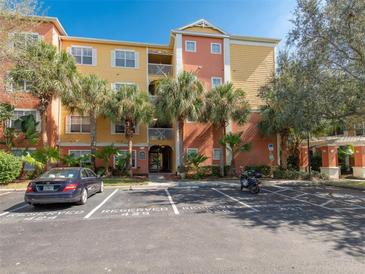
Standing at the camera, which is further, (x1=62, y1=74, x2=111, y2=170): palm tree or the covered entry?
the covered entry

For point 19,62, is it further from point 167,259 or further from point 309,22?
point 309,22

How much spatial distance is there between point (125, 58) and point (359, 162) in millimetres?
23281

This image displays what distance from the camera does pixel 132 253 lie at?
16.4 feet

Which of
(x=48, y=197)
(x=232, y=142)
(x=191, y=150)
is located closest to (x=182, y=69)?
(x=191, y=150)

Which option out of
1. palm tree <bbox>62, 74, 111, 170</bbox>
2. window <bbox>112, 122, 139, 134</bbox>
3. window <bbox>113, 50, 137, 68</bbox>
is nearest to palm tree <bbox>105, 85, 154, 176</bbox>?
palm tree <bbox>62, 74, 111, 170</bbox>

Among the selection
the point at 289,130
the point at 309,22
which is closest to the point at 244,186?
the point at 309,22

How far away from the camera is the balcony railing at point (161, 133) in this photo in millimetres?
23312

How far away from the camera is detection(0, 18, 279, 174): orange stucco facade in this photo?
73.9 feet

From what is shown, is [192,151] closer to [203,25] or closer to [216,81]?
[216,81]

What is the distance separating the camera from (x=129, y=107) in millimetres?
19312

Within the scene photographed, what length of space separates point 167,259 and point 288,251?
2.40 meters

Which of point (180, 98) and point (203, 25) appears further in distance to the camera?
point (203, 25)

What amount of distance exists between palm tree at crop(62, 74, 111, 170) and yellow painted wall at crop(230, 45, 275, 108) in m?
12.2

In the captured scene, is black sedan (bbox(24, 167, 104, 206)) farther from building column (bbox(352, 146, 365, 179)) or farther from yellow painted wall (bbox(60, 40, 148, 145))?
building column (bbox(352, 146, 365, 179))
